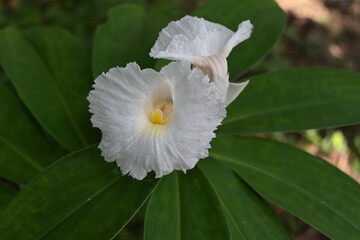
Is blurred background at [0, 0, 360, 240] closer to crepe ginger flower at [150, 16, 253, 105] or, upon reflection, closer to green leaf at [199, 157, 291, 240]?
green leaf at [199, 157, 291, 240]

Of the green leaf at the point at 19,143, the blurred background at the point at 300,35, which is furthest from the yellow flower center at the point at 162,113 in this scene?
the blurred background at the point at 300,35

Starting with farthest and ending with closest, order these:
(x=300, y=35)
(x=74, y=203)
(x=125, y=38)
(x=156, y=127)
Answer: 1. (x=300, y=35)
2. (x=125, y=38)
3. (x=74, y=203)
4. (x=156, y=127)

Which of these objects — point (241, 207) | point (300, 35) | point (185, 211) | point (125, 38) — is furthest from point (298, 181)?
point (300, 35)

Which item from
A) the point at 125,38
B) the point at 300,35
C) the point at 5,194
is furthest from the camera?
the point at 300,35

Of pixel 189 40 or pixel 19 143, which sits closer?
pixel 189 40

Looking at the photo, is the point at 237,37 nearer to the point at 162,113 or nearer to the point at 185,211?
the point at 162,113

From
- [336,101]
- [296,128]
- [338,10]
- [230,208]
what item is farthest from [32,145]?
[338,10]
